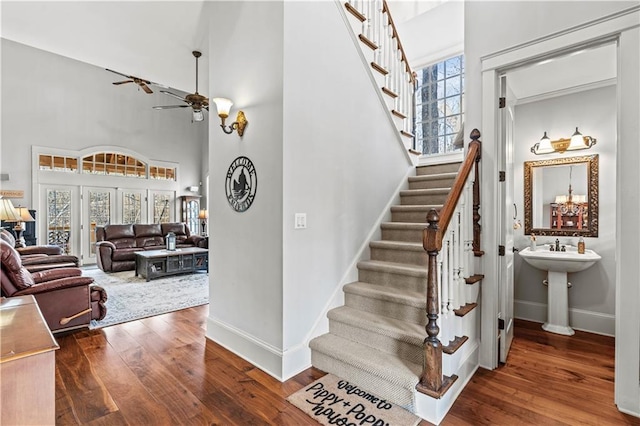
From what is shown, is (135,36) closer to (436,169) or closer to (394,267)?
(394,267)

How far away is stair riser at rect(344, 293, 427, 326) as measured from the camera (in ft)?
7.89

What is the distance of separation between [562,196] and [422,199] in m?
1.55

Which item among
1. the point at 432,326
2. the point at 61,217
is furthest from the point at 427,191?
the point at 61,217

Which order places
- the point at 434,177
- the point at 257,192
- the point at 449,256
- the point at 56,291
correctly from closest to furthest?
1. the point at 449,256
2. the point at 257,192
3. the point at 56,291
4. the point at 434,177

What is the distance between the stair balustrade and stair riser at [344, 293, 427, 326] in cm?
219

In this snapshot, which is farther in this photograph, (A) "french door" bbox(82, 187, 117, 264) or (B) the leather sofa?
(A) "french door" bbox(82, 187, 117, 264)

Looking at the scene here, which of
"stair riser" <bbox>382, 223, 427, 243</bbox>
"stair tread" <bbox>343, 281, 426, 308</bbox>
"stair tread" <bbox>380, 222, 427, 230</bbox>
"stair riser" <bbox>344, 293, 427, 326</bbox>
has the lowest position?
"stair riser" <bbox>344, 293, 427, 326</bbox>

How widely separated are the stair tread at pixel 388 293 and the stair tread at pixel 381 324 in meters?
0.15

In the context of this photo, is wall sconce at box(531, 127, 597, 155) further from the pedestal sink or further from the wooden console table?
the wooden console table

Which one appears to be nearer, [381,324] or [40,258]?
[381,324]

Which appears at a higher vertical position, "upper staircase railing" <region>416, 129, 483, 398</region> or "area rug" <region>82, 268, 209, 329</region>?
"upper staircase railing" <region>416, 129, 483, 398</region>

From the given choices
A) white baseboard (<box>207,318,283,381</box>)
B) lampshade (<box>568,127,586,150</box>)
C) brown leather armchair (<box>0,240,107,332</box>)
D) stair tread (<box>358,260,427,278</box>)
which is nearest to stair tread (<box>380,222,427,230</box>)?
stair tread (<box>358,260,427,278</box>)

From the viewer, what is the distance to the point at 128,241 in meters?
7.46

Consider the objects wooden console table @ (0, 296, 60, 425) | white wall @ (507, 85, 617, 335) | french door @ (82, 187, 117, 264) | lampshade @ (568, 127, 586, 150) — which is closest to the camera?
wooden console table @ (0, 296, 60, 425)
